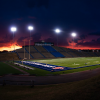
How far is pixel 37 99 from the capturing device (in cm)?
639

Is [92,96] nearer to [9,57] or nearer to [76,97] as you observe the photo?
[76,97]

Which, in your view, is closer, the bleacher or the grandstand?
the grandstand

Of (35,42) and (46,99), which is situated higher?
(35,42)

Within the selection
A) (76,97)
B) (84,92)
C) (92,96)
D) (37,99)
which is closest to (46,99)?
(37,99)

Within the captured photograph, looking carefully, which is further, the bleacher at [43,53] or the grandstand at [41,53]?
the bleacher at [43,53]

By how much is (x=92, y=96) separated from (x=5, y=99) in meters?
5.62

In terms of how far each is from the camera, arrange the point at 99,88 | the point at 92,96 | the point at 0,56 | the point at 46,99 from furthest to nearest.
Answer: the point at 0,56, the point at 46,99, the point at 99,88, the point at 92,96

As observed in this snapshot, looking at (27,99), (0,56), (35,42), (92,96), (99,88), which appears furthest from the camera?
(35,42)

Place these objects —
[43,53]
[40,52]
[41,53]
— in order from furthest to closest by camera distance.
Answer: [40,52] → [43,53] → [41,53]

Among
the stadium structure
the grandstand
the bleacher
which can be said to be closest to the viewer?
the stadium structure

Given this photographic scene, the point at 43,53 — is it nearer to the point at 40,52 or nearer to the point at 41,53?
the point at 41,53

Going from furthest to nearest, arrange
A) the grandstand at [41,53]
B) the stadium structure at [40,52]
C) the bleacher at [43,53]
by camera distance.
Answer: the bleacher at [43,53]
the grandstand at [41,53]
the stadium structure at [40,52]

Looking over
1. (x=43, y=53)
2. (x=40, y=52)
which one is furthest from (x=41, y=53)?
(x=40, y=52)

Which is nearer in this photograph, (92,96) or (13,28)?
(92,96)
